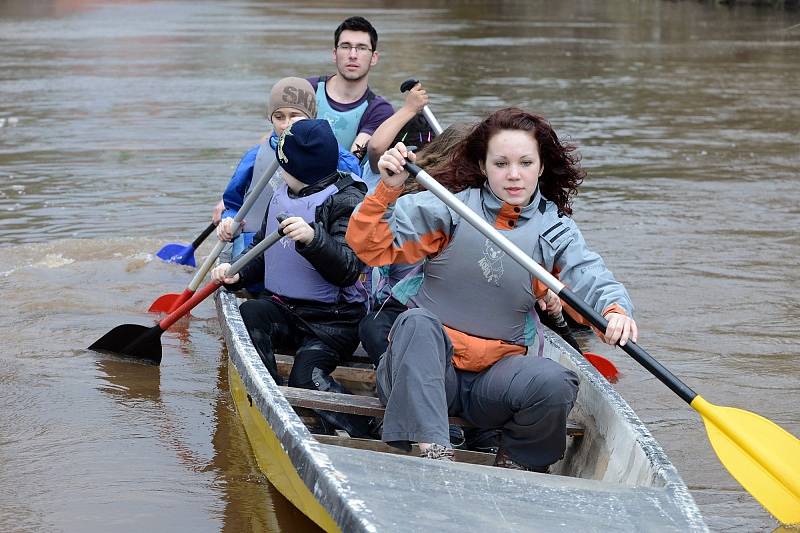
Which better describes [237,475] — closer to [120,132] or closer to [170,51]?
[120,132]

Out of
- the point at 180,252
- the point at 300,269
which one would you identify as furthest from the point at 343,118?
the point at 300,269

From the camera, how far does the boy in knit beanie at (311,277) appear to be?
5.16 m

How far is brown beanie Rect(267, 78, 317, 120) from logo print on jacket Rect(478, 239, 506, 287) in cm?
195

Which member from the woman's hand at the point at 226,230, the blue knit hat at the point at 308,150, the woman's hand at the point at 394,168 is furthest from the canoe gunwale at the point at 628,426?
the woman's hand at the point at 226,230

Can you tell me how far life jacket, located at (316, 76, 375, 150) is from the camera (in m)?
7.20

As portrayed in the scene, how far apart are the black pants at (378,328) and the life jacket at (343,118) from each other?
2.24 metres

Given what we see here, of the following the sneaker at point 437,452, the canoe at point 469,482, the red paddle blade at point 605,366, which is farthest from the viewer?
the red paddle blade at point 605,366

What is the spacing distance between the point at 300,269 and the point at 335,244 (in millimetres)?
416

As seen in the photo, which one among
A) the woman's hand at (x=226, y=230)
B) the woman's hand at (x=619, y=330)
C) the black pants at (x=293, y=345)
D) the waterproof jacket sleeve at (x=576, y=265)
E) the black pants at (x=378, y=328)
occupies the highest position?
the waterproof jacket sleeve at (x=576, y=265)

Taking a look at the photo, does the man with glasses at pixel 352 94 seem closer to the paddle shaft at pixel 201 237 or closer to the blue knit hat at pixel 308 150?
the paddle shaft at pixel 201 237

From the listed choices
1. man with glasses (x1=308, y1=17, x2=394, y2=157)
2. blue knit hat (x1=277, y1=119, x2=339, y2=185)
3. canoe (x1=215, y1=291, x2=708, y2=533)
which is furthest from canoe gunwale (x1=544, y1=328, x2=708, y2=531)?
man with glasses (x1=308, y1=17, x2=394, y2=157)

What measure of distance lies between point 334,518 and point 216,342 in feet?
11.6

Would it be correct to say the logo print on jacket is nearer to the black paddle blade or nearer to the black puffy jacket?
the black puffy jacket

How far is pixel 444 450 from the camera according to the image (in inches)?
161
